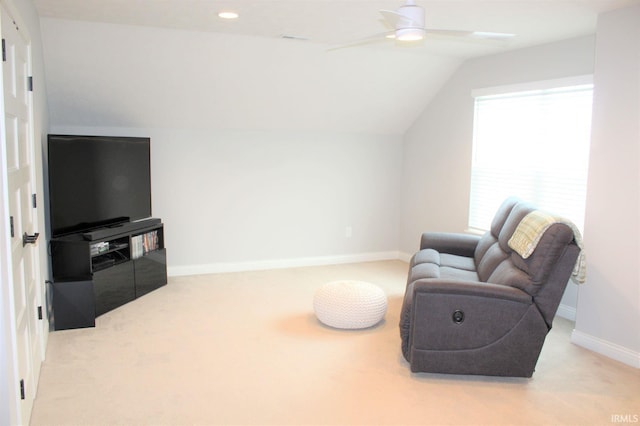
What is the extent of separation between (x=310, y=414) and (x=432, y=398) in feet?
2.39

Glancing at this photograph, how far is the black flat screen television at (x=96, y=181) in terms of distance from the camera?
4176 mm

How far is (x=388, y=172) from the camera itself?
21.5 ft

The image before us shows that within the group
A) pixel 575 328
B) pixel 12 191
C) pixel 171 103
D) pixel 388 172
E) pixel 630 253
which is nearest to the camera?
pixel 12 191

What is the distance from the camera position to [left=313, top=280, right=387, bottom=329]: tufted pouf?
158 inches

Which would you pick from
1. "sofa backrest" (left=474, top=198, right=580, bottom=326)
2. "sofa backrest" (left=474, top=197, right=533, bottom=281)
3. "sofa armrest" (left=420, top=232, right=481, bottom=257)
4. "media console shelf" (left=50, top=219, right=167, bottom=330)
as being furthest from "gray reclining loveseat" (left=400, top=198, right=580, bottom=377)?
"media console shelf" (left=50, top=219, right=167, bottom=330)

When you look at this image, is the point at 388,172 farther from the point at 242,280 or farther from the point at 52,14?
the point at 52,14

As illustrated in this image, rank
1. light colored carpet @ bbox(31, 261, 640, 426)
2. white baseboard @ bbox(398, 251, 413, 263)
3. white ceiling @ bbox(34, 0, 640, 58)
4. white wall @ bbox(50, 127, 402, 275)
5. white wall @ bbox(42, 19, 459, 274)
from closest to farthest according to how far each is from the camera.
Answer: light colored carpet @ bbox(31, 261, 640, 426) < white ceiling @ bbox(34, 0, 640, 58) < white wall @ bbox(42, 19, 459, 274) < white wall @ bbox(50, 127, 402, 275) < white baseboard @ bbox(398, 251, 413, 263)

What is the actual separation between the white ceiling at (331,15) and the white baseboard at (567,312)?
2.27 m

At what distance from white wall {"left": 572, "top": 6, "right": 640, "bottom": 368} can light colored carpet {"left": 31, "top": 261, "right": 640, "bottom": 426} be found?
26 cm

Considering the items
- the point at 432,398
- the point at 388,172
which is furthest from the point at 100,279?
the point at 388,172

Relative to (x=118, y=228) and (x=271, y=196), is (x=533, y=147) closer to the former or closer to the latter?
(x=271, y=196)

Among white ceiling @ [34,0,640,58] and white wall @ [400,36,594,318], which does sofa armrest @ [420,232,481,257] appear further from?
white ceiling @ [34,0,640,58]

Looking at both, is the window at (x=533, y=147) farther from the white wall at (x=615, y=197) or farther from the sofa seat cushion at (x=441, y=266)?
the sofa seat cushion at (x=441, y=266)

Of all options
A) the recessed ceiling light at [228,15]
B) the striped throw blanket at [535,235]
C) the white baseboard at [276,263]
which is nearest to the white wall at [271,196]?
the white baseboard at [276,263]
